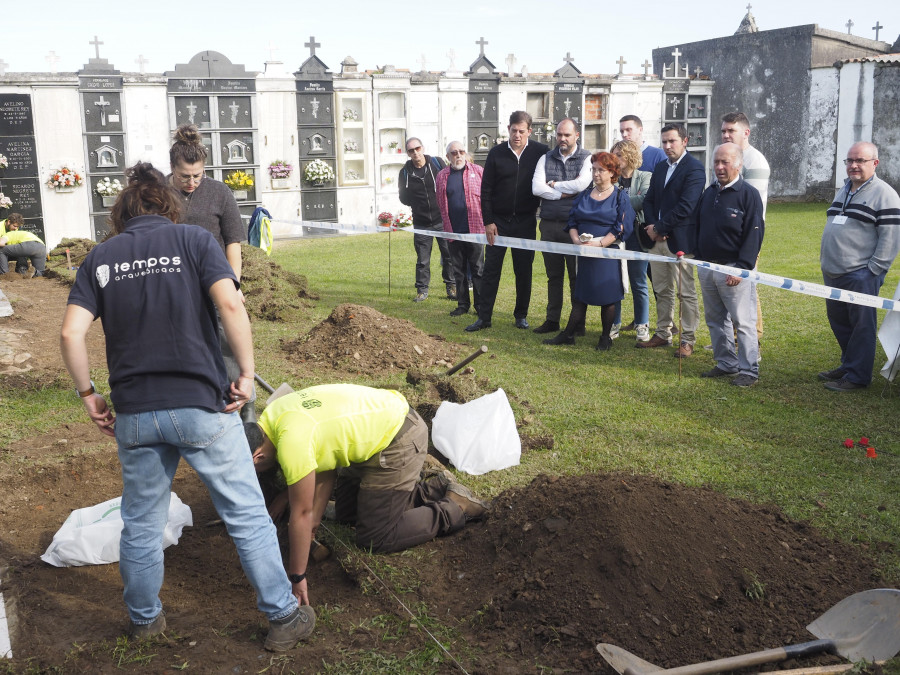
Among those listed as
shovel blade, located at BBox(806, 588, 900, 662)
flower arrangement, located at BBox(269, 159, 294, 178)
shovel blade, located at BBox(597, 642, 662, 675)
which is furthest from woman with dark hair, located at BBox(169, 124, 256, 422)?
flower arrangement, located at BBox(269, 159, 294, 178)

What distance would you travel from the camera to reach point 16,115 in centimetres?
1753

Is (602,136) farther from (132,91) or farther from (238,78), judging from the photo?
(132,91)

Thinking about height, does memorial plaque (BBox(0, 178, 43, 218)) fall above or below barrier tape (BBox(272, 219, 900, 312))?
above

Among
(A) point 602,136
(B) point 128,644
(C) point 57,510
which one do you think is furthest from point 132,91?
(B) point 128,644

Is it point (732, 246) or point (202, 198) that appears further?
point (732, 246)

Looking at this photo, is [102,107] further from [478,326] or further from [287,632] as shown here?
[287,632]

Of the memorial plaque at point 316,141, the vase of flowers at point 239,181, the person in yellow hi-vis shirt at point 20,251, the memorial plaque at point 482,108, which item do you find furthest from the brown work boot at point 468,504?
the memorial plaque at point 482,108

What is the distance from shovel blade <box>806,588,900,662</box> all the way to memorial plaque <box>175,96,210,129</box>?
728 inches

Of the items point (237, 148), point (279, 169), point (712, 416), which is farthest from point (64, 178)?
point (712, 416)

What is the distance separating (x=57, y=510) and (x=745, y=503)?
12.4 feet

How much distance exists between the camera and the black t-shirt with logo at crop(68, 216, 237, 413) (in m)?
2.98

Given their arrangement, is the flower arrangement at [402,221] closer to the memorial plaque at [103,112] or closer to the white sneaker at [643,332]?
the memorial plaque at [103,112]

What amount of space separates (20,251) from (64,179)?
4.66m

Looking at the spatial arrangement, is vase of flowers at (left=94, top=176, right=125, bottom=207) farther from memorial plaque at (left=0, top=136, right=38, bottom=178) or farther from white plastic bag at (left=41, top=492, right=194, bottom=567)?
white plastic bag at (left=41, top=492, right=194, bottom=567)
